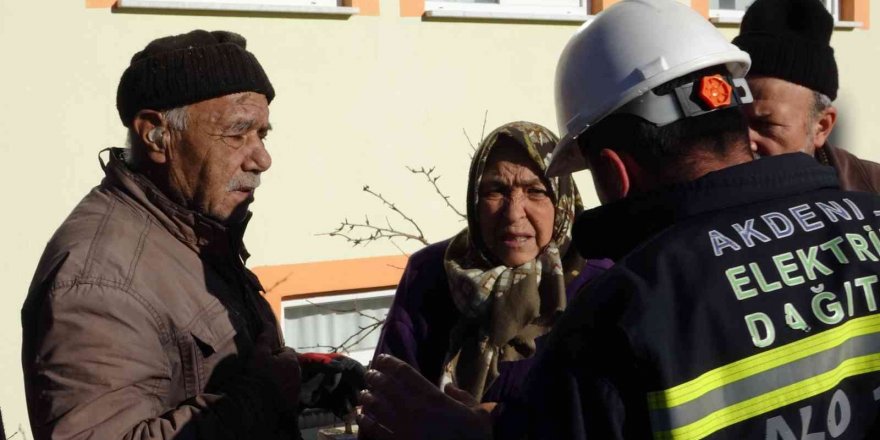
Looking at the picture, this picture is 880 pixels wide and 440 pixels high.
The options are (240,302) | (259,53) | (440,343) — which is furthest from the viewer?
(259,53)

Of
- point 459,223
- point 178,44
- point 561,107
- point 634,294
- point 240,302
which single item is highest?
point 178,44

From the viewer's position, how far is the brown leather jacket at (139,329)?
2338mm

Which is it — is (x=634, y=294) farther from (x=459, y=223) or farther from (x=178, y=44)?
(x=459, y=223)

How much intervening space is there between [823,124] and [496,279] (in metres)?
1.07

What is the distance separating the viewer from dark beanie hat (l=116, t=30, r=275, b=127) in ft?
8.98

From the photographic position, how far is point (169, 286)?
256 centimetres

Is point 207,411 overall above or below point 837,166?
below

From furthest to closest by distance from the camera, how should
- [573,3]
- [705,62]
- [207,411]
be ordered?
[573,3] < [207,411] < [705,62]

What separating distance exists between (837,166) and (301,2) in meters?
3.35

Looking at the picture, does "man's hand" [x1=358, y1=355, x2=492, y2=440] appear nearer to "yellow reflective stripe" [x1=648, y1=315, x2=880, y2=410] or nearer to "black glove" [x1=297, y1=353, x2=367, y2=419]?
"yellow reflective stripe" [x1=648, y1=315, x2=880, y2=410]

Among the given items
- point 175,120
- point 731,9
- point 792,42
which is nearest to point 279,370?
point 175,120

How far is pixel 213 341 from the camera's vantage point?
8.49 feet

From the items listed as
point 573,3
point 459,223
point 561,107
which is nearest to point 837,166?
point 561,107

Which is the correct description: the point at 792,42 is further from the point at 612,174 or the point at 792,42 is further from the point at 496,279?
the point at 612,174
